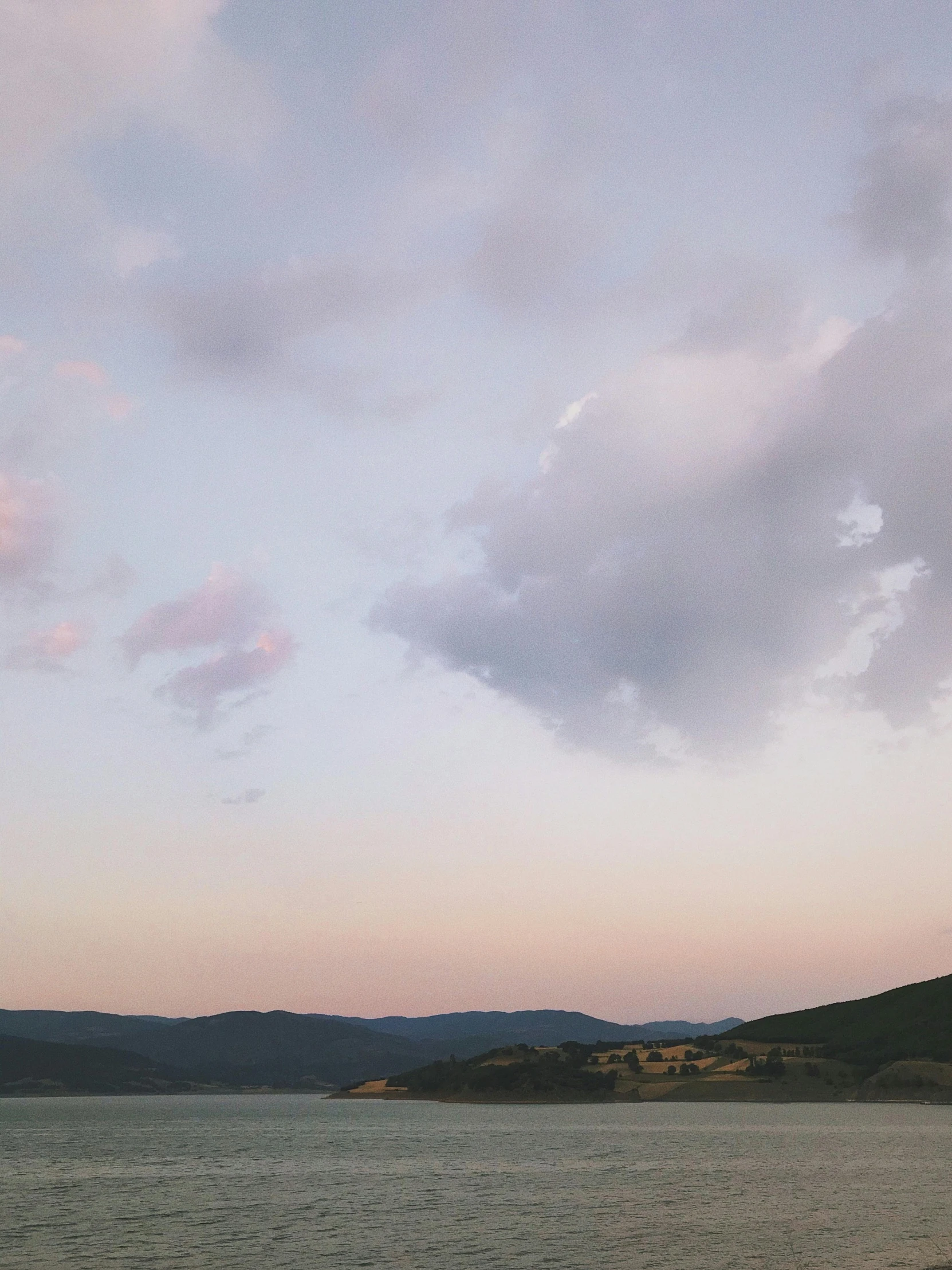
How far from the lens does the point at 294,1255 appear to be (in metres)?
89.9

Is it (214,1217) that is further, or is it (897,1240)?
(214,1217)

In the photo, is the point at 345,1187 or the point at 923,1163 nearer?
the point at 345,1187

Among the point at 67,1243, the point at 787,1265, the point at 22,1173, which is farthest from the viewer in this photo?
the point at 22,1173

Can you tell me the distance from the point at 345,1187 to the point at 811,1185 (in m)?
59.1

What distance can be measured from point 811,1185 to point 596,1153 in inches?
2535

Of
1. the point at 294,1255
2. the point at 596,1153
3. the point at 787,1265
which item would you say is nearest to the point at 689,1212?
the point at 787,1265

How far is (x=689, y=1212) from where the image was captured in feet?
371

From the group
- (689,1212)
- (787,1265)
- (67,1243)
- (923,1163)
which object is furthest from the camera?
(923,1163)

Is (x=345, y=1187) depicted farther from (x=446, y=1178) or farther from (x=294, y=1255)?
(x=294, y=1255)

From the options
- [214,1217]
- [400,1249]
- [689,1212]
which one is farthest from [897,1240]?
[214,1217]

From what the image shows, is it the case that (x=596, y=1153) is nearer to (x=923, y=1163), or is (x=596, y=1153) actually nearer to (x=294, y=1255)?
(x=923, y=1163)

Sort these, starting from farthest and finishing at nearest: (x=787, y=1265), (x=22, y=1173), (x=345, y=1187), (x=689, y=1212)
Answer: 1. (x=22, y=1173)
2. (x=345, y=1187)
3. (x=689, y=1212)
4. (x=787, y=1265)

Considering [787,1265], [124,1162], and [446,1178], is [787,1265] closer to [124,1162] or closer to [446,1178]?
[446,1178]

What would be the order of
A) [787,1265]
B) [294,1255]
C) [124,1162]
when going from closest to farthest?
[787,1265]
[294,1255]
[124,1162]
